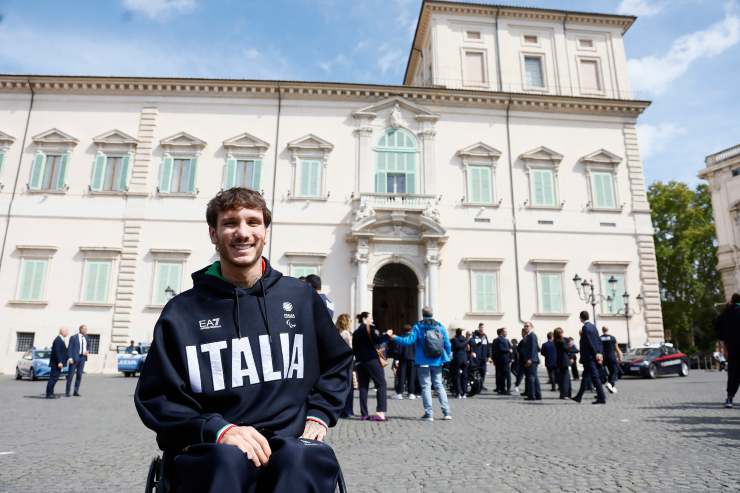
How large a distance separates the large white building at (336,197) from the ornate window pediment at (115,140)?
69 millimetres

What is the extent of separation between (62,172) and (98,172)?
1592 mm

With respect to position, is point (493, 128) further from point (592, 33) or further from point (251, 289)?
point (251, 289)

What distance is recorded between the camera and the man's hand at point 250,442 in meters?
1.86

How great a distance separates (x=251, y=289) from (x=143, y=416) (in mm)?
702

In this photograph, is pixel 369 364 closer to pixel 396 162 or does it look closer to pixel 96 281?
pixel 396 162

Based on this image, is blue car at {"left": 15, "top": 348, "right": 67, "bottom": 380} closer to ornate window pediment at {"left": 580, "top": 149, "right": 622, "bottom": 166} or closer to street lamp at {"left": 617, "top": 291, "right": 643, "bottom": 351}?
street lamp at {"left": 617, "top": 291, "right": 643, "bottom": 351}

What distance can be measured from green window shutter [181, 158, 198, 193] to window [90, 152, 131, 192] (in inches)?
109

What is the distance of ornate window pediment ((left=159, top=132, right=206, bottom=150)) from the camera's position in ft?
73.4

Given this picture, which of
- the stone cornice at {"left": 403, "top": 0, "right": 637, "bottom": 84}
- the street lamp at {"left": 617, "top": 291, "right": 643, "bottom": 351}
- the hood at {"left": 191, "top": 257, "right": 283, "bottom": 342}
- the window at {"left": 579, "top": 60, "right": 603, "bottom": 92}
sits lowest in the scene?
the hood at {"left": 191, "top": 257, "right": 283, "bottom": 342}

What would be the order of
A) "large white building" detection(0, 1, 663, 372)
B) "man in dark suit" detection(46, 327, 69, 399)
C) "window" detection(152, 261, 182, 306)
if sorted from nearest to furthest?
"man in dark suit" detection(46, 327, 69, 399), "window" detection(152, 261, 182, 306), "large white building" detection(0, 1, 663, 372)

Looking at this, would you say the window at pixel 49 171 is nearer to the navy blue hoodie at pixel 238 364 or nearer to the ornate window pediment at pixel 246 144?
the ornate window pediment at pixel 246 144

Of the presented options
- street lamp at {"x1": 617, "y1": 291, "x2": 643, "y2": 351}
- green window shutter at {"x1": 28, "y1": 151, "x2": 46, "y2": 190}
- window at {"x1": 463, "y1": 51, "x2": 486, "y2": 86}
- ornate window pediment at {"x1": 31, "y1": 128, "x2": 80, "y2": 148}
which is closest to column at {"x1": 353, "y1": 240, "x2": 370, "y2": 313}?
window at {"x1": 463, "y1": 51, "x2": 486, "y2": 86}

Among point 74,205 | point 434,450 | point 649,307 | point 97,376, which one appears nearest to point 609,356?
point 434,450

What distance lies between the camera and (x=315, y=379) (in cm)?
234
